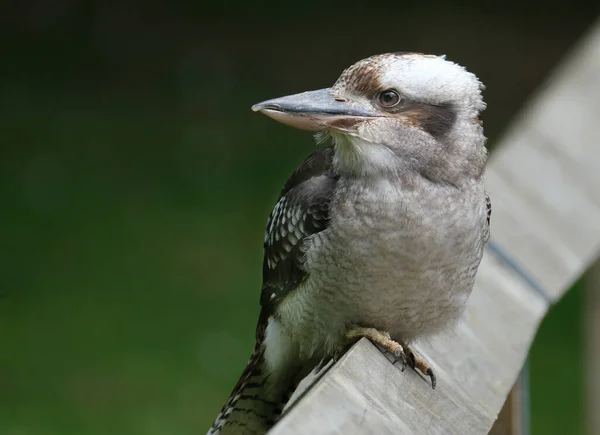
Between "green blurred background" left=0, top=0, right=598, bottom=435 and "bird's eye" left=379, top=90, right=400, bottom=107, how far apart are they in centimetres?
229

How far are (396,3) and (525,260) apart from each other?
25.4 ft

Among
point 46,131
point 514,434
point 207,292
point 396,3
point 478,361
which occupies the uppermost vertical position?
point 478,361

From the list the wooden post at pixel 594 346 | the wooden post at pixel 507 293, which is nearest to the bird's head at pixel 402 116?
the wooden post at pixel 507 293

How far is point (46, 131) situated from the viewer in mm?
7957

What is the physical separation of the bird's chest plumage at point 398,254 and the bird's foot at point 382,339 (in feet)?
0.10

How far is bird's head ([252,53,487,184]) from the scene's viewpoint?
2.24m

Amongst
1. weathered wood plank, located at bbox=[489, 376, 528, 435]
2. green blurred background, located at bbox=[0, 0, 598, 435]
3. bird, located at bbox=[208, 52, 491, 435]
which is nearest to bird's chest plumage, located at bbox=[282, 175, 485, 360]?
bird, located at bbox=[208, 52, 491, 435]

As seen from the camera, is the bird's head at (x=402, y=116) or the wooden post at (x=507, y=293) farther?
the bird's head at (x=402, y=116)

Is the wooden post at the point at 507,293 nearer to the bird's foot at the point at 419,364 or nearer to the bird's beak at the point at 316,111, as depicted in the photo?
the bird's foot at the point at 419,364

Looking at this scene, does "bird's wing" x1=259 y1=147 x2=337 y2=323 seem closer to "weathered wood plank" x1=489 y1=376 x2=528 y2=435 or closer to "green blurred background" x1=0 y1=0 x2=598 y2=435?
"weathered wood plank" x1=489 y1=376 x2=528 y2=435

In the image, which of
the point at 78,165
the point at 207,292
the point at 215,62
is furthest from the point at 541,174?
the point at 215,62

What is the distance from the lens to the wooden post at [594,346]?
340 centimetres

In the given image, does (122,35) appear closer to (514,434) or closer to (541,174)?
(541,174)

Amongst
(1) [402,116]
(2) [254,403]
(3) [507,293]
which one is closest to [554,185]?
(3) [507,293]
